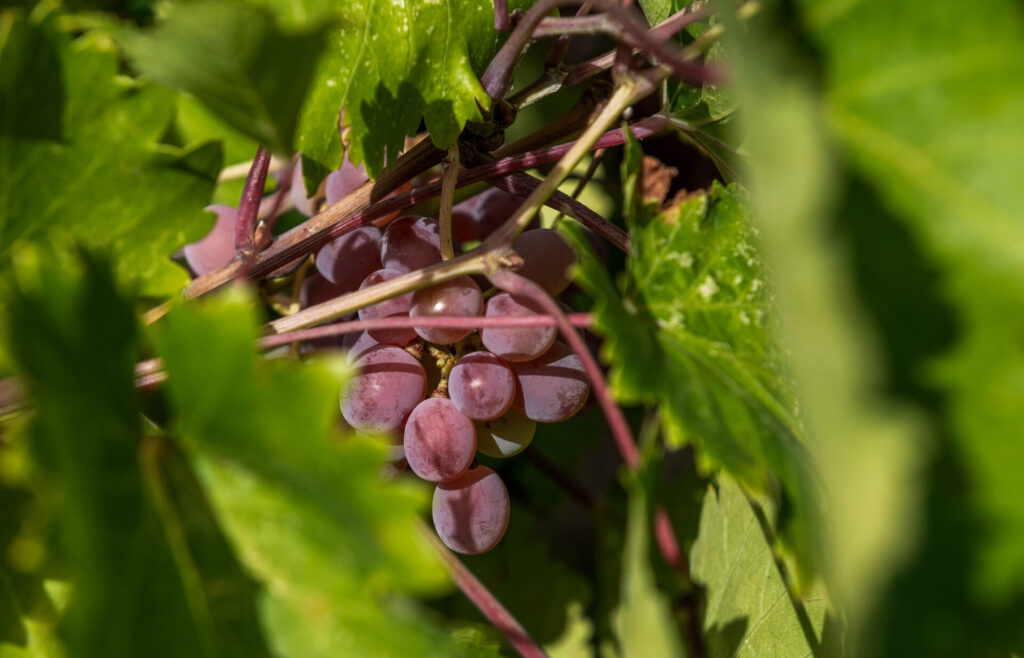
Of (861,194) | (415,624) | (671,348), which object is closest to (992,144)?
(861,194)

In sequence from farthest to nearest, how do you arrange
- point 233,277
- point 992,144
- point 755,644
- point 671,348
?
1. point 755,644
2. point 233,277
3. point 671,348
4. point 992,144

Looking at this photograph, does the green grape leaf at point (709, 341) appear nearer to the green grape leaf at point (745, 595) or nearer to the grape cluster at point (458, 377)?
the grape cluster at point (458, 377)

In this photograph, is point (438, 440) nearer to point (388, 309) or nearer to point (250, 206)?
point (388, 309)

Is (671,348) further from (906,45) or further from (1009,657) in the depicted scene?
(1009,657)

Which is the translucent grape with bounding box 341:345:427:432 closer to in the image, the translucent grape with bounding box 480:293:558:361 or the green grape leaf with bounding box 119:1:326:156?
the translucent grape with bounding box 480:293:558:361

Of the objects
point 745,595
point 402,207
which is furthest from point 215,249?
point 745,595

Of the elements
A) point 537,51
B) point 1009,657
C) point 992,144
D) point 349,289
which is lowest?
point 1009,657
